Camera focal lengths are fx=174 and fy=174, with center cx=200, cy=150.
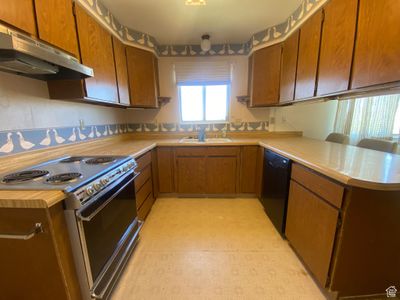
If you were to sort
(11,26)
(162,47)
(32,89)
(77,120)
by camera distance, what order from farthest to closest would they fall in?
1. (162,47)
2. (77,120)
3. (32,89)
4. (11,26)

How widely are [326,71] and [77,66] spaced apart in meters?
2.01

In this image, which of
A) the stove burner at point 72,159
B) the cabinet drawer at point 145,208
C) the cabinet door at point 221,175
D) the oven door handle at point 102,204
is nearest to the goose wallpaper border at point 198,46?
the stove burner at point 72,159

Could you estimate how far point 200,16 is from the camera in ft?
6.64

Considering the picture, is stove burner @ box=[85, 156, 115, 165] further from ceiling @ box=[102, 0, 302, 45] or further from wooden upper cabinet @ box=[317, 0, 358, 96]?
wooden upper cabinet @ box=[317, 0, 358, 96]

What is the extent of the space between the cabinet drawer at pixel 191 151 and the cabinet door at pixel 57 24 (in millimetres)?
1533

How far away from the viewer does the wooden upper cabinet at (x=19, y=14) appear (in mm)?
957

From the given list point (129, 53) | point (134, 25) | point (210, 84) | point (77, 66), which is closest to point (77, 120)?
point (77, 66)

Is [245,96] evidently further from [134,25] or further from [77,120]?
[77,120]

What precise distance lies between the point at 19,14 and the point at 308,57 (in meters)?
2.29

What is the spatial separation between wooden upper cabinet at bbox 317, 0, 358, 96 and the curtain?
61.9 inches

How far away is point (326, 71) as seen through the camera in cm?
152

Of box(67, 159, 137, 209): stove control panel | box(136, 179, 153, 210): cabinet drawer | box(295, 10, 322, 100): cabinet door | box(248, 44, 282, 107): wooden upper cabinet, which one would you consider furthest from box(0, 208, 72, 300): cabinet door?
box(248, 44, 282, 107): wooden upper cabinet

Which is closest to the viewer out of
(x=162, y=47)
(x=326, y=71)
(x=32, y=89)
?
(x=32, y=89)

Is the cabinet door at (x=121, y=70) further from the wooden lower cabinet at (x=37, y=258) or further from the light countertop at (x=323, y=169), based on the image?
the wooden lower cabinet at (x=37, y=258)
